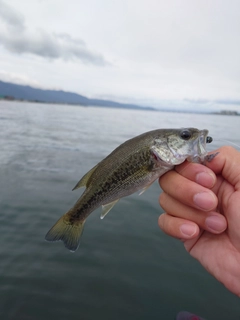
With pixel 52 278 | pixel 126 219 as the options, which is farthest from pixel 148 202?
pixel 52 278

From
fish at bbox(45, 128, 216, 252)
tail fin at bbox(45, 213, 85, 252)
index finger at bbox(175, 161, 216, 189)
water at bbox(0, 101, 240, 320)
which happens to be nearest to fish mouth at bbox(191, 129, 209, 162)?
fish at bbox(45, 128, 216, 252)

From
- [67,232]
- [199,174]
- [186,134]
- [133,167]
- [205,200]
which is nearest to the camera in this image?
[205,200]

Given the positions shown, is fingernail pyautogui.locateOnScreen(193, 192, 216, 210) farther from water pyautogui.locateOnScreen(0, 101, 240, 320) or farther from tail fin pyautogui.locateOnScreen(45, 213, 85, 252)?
water pyautogui.locateOnScreen(0, 101, 240, 320)

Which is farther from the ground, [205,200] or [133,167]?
[133,167]

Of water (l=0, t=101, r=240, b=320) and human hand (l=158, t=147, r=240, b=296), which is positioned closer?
human hand (l=158, t=147, r=240, b=296)

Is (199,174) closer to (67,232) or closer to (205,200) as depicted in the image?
(205,200)

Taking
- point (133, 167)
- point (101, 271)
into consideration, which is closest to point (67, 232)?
point (133, 167)

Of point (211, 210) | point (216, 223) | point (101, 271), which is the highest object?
point (211, 210)
